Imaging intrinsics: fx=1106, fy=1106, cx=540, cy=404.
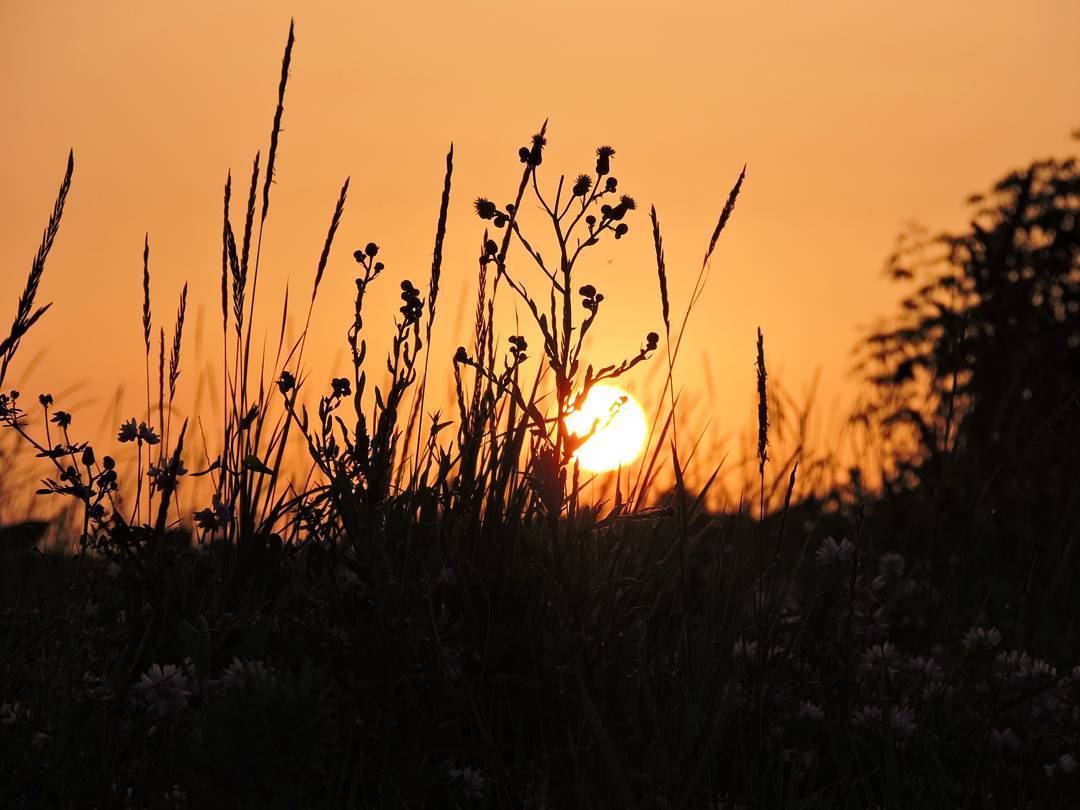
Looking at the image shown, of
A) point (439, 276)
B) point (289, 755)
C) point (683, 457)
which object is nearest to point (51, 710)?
point (289, 755)

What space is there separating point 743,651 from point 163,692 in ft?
4.12

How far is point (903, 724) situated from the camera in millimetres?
2455

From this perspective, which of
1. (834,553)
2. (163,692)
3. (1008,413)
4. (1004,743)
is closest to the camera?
(163,692)

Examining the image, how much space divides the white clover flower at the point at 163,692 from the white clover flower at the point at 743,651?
1096 mm

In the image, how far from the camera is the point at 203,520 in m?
2.54

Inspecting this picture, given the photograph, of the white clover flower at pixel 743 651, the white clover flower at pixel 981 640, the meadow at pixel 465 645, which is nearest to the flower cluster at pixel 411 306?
the meadow at pixel 465 645

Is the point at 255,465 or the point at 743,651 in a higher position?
the point at 255,465

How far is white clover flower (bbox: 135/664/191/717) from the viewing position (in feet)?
5.90

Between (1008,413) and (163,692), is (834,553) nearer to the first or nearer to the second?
(163,692)

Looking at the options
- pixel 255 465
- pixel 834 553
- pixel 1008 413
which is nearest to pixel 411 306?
pixel 255 465

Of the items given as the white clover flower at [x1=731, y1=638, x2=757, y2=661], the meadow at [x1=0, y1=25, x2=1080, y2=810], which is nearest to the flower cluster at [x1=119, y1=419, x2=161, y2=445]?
the meadow at [x1=0, y1=25, x2=1080, y2=810]

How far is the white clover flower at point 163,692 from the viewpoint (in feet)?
5.90

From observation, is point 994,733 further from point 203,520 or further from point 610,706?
point 203,520

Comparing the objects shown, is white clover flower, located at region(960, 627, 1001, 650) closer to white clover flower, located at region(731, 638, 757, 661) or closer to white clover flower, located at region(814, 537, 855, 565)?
white clover flower, located at region(814, 537, 855, 565)
